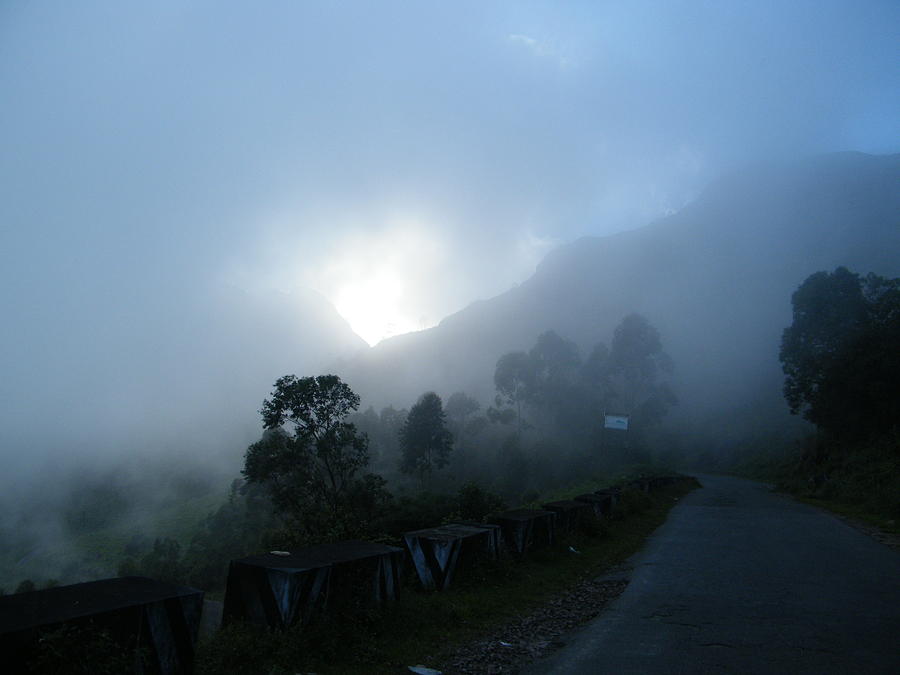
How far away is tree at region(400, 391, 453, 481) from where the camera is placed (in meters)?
53.8

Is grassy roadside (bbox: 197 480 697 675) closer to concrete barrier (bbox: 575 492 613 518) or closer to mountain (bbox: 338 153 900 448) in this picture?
concrete barrier (bbox: 575 492 613 518)

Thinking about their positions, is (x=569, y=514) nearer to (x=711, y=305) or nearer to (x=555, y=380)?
(x=555, y=380)

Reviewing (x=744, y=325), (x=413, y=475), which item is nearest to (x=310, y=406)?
(x=413, y=475)

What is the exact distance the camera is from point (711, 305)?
145125mm

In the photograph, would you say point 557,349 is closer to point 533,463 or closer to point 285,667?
point 533,463

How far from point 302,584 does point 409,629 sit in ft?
6.17

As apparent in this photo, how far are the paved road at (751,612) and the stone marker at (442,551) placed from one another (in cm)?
276

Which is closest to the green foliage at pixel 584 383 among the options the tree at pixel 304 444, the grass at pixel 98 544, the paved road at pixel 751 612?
the tree at pixel 304 444

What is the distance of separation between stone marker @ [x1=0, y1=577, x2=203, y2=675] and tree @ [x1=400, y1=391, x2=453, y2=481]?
4868 cm

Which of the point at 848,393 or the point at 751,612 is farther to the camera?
the point at 848,393

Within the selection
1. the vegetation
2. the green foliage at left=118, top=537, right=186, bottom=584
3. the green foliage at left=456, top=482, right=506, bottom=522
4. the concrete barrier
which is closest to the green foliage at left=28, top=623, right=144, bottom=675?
the green foliage at left=456, top=482, right=506, bottom=522

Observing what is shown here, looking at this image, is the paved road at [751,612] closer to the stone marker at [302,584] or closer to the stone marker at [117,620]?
the stone marker at [302,584]

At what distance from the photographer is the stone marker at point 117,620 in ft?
13.9

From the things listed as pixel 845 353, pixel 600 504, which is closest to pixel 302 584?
pixel 600 504
